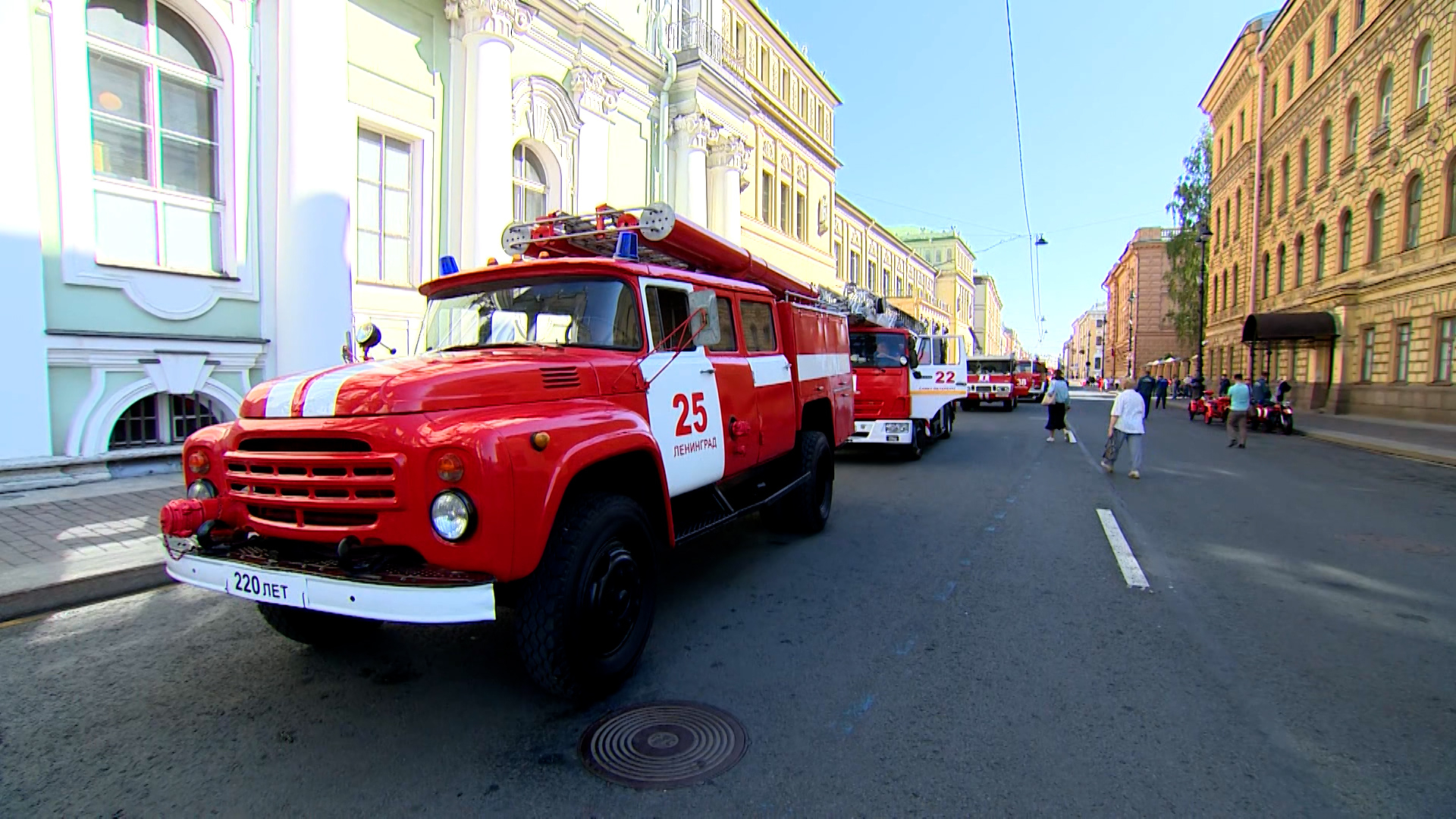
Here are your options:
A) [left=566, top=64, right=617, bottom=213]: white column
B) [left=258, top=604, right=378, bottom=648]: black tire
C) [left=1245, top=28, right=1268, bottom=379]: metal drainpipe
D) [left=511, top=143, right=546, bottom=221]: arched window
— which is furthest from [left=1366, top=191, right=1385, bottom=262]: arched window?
[left=258, top=604, right=378, bottom=648]: black tire

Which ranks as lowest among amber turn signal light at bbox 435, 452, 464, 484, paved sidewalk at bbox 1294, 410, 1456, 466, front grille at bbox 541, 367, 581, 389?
paved sidewalk at bbox 1294, 410, 1456, 466

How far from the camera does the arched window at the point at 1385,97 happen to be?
23328mm

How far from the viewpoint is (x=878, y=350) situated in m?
12.6

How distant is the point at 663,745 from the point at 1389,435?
22.7 m

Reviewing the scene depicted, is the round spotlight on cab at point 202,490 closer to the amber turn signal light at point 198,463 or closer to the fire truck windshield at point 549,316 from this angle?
the amber turn signal light at point 198,463

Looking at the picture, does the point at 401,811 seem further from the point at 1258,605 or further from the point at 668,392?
the point at 1258,605

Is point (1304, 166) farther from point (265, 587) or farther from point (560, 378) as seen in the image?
point (265, 587)

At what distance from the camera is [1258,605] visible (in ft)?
16.4

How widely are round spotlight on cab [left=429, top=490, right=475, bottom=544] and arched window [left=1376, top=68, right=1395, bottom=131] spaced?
105 feet

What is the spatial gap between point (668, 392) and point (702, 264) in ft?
7.08

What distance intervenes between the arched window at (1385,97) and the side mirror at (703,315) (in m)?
29.8

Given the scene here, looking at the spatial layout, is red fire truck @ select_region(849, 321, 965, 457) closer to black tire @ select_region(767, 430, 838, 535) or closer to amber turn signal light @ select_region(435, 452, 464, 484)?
black tire @ select_region(767, 430, 838, 535)

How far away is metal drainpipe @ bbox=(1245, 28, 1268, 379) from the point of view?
34.8 meters

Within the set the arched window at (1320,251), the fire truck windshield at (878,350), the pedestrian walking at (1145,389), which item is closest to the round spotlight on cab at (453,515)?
the fire truck windshield at (878,350)
